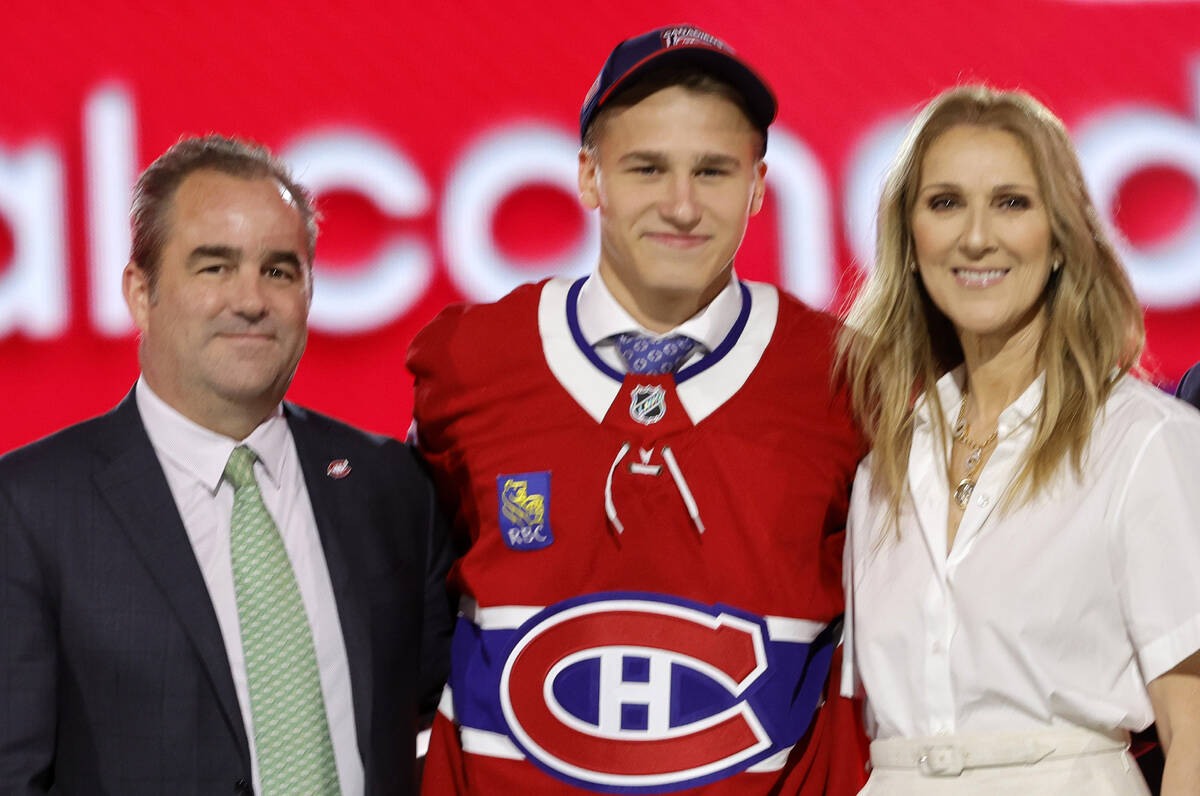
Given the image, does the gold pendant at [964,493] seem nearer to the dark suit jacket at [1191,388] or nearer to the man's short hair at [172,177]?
the dark suit jacket at [1191,388]

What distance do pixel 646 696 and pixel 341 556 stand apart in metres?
0.50

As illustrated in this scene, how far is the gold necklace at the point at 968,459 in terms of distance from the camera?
2081 mm

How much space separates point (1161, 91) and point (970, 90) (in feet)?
6.64

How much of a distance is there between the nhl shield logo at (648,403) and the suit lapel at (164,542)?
65cm

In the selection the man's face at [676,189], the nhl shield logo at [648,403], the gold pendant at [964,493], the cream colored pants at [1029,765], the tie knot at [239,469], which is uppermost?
the man's face at [676,189]

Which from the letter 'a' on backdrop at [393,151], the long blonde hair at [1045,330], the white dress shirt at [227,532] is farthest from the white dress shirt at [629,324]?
the letter 'a' on backdrop at [393,151]

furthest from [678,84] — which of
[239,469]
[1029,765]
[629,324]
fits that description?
[1029,765]

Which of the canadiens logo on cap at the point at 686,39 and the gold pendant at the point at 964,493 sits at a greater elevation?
the canadiens logo on cap at the point at 686,39

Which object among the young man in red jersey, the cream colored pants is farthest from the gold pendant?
the cream colored pants

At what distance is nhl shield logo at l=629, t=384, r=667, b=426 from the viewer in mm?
2152

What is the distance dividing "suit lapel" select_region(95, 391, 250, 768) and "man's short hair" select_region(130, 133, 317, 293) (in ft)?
0.92

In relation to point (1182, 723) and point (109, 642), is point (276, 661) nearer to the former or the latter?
point (109, 642)

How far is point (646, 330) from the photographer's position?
89.0 inches

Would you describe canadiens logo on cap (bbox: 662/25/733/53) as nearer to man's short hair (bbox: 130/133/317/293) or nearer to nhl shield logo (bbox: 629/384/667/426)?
nhl shield logo (bbox: 629/384/667/426)
